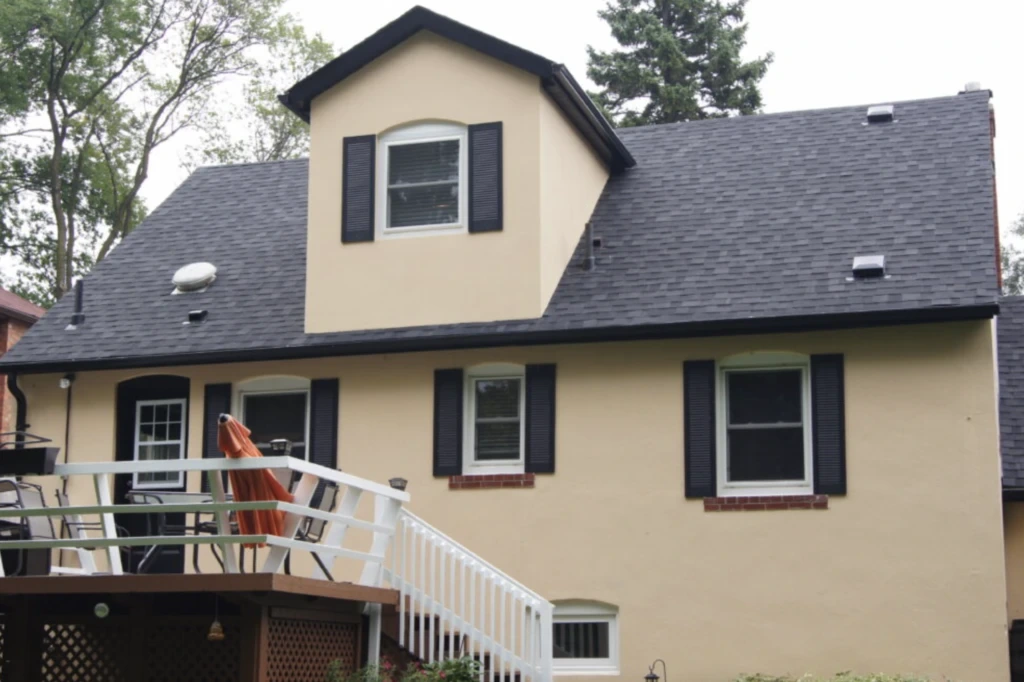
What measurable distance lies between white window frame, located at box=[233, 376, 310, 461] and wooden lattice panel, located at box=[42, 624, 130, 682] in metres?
4.12

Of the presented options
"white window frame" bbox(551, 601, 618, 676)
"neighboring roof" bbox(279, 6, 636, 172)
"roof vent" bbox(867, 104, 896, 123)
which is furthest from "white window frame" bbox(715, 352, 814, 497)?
"roof vent" bbox(867, 104, 896, 123)

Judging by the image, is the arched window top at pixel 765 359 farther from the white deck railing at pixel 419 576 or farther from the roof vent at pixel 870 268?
the white deck railing at pixel 419 576

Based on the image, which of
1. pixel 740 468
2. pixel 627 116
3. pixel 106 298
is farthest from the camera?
pixel 627 116

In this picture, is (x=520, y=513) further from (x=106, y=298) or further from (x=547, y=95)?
(x=106, y=298)

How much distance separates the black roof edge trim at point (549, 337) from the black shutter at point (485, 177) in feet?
4.10

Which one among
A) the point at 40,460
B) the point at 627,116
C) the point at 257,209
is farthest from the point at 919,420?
the point at 627,116

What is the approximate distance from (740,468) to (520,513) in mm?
2223

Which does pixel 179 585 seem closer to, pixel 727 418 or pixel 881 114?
pixel 727 418

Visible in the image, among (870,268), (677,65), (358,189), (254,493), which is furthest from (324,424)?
(677,65)

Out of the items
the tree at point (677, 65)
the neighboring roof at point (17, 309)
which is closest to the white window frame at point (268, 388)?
the neighboring roof at point (17, 309)

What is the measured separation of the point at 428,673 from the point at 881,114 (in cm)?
897

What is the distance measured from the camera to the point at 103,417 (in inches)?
687

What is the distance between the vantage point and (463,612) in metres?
13.9

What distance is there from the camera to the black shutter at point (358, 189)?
54.5 ft
